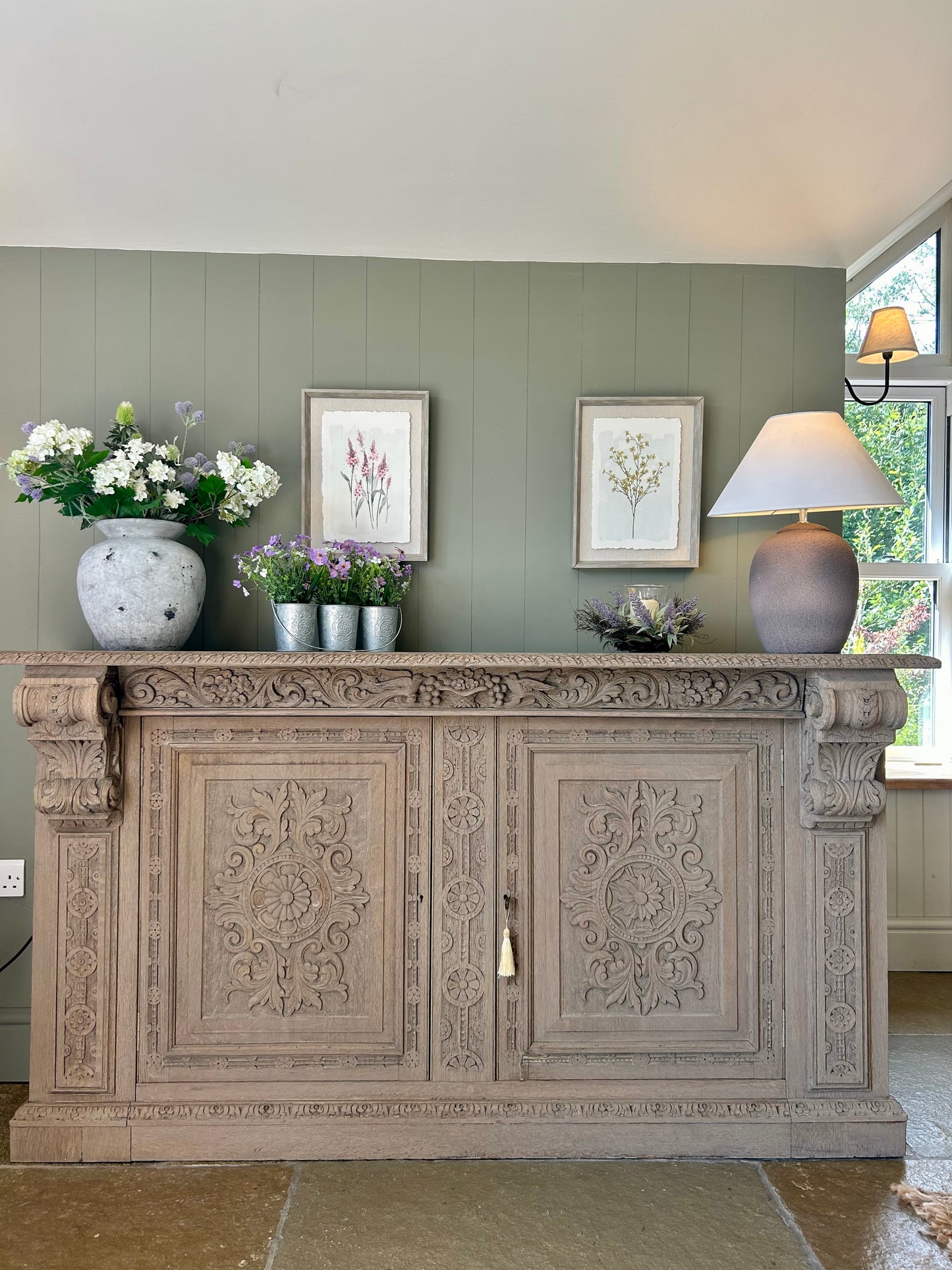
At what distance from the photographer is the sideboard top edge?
1.86m

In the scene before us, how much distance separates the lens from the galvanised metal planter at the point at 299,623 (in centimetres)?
202

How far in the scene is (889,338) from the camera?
2877 millimetres

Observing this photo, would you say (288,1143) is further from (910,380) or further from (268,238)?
(910,380)

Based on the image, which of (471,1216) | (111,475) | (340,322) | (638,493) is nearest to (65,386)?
(111,475)

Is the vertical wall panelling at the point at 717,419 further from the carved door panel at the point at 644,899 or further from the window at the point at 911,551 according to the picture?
A: the window at the point at 911,551

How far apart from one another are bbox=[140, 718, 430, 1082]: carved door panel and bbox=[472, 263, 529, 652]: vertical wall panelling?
463 millimetres

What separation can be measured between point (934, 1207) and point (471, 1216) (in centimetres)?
95

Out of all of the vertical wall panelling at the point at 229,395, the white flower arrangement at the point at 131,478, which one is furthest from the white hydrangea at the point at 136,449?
the vertical wall panelling at the point at 229,395

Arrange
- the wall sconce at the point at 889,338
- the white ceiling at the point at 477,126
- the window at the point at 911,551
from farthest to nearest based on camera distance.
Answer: the window at the point at 911,551 → the wall sconce at the point at 889,338 → the white ceiling at the point at 477,126

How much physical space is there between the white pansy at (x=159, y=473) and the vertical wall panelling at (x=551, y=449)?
0.93 metres

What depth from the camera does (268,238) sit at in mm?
2281

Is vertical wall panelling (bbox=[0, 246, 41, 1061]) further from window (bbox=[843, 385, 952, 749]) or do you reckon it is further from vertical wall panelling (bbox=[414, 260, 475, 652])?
window (bbox=[843, 385, 952, 749])

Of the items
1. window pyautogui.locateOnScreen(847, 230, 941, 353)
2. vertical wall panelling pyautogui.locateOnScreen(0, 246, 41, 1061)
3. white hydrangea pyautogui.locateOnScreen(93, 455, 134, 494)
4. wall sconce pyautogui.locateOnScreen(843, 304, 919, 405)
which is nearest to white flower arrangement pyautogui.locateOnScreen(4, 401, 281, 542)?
white hydrangea pyautogui.locateOnScreen(93, 455, 134, 494)

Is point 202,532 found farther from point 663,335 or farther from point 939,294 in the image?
point 939,294
